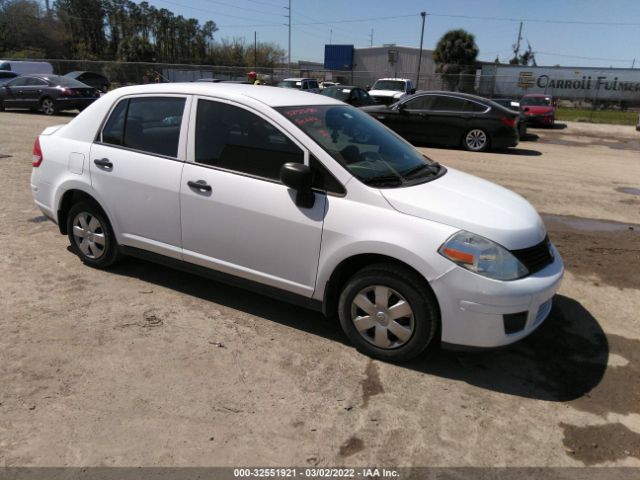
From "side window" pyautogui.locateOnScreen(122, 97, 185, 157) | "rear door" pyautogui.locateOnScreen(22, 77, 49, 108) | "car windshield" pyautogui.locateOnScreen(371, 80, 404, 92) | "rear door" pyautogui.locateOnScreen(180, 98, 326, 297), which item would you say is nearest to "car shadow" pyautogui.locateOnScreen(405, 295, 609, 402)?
"rear door" pyautogui.locateOnScreen(180, 98, 326, 297)

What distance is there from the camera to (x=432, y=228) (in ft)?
10.3

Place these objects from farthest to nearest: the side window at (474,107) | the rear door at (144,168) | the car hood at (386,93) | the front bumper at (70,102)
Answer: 1. the car hood at (386,93)
2. the front bumper at (70,102)
3. the side window at (474,107)
4. the rear door at (144,168)

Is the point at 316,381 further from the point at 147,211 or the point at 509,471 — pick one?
the point at 147,211

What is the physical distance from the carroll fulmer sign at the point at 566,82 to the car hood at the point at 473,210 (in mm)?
38039

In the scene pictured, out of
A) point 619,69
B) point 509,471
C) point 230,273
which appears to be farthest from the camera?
point 619,69

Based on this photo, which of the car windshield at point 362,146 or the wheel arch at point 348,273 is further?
the car windshield at point 362,146

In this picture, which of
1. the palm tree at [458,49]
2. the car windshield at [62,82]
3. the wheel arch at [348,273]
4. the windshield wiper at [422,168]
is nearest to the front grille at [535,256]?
the wheel arch at [348,273]

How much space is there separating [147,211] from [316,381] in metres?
2.04

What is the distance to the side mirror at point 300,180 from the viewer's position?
3.31 m

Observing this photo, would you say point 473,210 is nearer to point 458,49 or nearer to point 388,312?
point 388,312

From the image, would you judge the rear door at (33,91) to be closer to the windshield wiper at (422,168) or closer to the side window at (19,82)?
the side window at (19,82)

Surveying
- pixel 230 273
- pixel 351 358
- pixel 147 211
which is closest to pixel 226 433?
pixel 351 358

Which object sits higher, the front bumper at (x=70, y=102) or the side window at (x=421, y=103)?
the side window at (x=421, y=103)

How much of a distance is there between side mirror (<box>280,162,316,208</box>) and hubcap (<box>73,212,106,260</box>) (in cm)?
218
